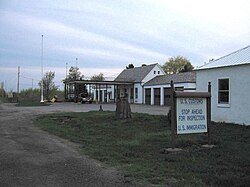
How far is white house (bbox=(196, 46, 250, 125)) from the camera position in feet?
60.2

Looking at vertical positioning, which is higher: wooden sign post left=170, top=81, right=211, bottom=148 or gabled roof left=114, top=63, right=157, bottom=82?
gabled roof left=114, top=63, right=157, bottom=82

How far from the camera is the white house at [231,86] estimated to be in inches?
722

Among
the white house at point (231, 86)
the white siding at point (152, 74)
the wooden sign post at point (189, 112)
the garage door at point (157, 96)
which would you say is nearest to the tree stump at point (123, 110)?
the white house at point (231, 86)

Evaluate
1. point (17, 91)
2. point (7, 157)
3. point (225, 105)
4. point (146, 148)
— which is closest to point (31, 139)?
point (7, 157)

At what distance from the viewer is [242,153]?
9875 mm

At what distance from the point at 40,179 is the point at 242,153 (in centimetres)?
580

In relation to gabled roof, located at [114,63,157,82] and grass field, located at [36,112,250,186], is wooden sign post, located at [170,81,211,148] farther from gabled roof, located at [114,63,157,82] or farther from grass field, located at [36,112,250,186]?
gabled roof, located at [114,63,157,82]

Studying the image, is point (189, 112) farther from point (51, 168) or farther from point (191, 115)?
point (51, 168)

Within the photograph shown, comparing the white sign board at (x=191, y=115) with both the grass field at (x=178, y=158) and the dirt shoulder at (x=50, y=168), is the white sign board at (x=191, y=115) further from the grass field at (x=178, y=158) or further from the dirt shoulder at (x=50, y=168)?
the dirt shoulder at (x=50, y=168)

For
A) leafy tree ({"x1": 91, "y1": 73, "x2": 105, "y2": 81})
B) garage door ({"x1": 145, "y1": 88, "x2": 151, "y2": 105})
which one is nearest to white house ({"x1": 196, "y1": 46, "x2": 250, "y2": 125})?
garage door ({"x1": 145, "y1": 88, "x2": 151, "y2": 105})

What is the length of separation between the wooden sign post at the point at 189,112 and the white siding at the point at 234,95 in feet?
23.4

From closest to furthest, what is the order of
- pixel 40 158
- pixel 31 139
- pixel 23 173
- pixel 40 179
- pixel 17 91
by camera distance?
pixel 40 179, pixel 23 173, pixel 40 158, pixel 31 139, pixel 17 91

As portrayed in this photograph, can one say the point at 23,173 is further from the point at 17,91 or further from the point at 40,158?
the point at 17,91

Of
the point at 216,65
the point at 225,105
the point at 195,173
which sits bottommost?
the point at 195,173
